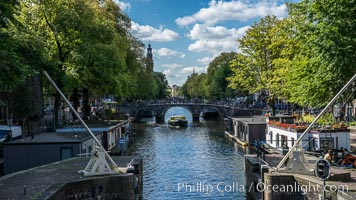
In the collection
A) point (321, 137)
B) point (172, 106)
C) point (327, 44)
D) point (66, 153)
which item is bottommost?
point (66, 153)

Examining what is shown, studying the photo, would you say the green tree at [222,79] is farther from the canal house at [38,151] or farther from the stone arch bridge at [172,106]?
the canal house at [38,151]

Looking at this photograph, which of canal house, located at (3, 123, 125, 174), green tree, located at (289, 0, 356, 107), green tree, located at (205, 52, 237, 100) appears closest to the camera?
canal house, located at (3, 123, 125, 174)

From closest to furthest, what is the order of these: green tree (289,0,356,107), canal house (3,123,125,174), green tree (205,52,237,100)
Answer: canal house (3,123,125,174)
green tree (289,0,356,107)
green tree (205,52,237,100)

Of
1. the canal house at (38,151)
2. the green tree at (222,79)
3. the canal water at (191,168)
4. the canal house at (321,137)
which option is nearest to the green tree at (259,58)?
the canal water at (191,168)

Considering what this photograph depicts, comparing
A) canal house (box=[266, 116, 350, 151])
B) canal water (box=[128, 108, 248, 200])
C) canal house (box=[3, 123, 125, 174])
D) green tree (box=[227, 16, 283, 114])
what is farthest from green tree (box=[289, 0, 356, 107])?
green tree (box=[227, 16, 283, 114])

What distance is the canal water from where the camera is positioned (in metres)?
25.9

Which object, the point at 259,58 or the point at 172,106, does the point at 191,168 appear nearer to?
the point at 259,58

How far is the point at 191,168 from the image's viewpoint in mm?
34000

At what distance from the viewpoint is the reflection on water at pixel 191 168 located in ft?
84.8

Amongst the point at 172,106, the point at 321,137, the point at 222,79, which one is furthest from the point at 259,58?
the point at 222,79

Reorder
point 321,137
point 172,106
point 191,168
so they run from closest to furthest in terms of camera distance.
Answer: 1. point 321,137
2. point 191,168
3. point 172,106


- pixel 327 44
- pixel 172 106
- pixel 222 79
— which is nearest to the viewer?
pixel 327 44

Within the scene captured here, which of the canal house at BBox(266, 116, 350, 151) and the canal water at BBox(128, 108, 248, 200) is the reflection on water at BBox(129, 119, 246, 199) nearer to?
the canal water at BBox(128, 108, 248, 200)

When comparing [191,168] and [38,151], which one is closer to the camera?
[38,151]
